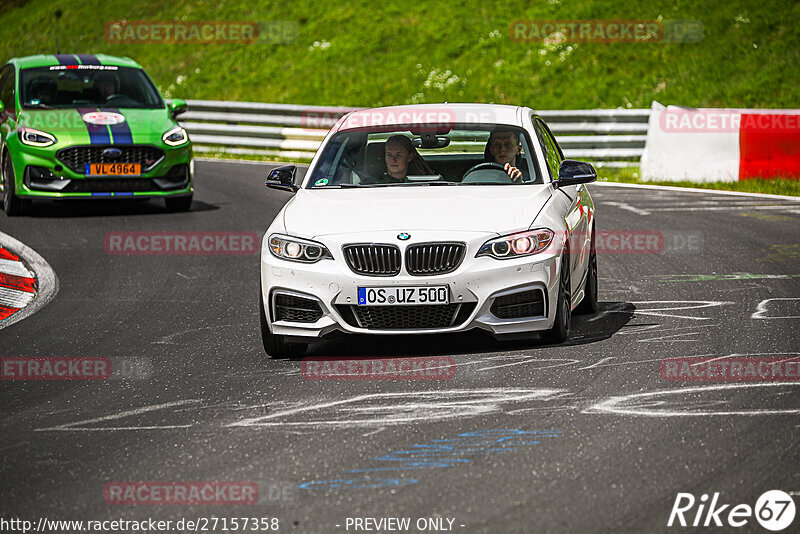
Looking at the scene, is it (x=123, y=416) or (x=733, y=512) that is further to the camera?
(x=123, y=416)

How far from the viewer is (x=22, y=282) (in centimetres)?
1088

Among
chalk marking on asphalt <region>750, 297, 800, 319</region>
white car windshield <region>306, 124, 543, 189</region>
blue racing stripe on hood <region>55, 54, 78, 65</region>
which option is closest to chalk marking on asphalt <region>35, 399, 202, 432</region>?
white car windshield <region>306, 124, 543, 189</region>

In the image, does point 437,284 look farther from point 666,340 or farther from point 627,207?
point 627,207

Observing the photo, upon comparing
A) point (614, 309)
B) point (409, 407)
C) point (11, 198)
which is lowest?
point (11, 198)

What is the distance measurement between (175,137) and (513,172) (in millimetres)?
7934

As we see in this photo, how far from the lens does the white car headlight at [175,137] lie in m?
15.4

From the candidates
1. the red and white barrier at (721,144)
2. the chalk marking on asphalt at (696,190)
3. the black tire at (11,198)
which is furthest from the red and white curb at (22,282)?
the red and white barrier at (721,144)

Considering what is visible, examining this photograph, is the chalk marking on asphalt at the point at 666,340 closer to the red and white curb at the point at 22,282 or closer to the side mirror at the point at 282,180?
the side mirror at the point at 282,180

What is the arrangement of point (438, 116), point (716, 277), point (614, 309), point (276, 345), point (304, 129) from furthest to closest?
point (304, 129), point (716, 277), point (614, 309), point (438, 116), point (276, 345)

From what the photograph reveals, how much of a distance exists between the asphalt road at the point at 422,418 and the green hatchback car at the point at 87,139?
15.7ft

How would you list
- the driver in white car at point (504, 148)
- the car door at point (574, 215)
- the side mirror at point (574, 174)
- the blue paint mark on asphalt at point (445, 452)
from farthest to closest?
the driver in white car at point (504, 148) → the side mirror at point (574, 174) → the car door at point (574, 215) → the blue paint mark on asphalt at point (445, 452)

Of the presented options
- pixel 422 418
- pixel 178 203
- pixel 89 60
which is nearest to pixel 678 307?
pixel 422 418

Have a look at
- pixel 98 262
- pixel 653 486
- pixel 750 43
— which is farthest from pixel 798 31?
pixel 653 486

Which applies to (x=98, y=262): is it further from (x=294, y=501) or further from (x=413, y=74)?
(x=413, y=74)
